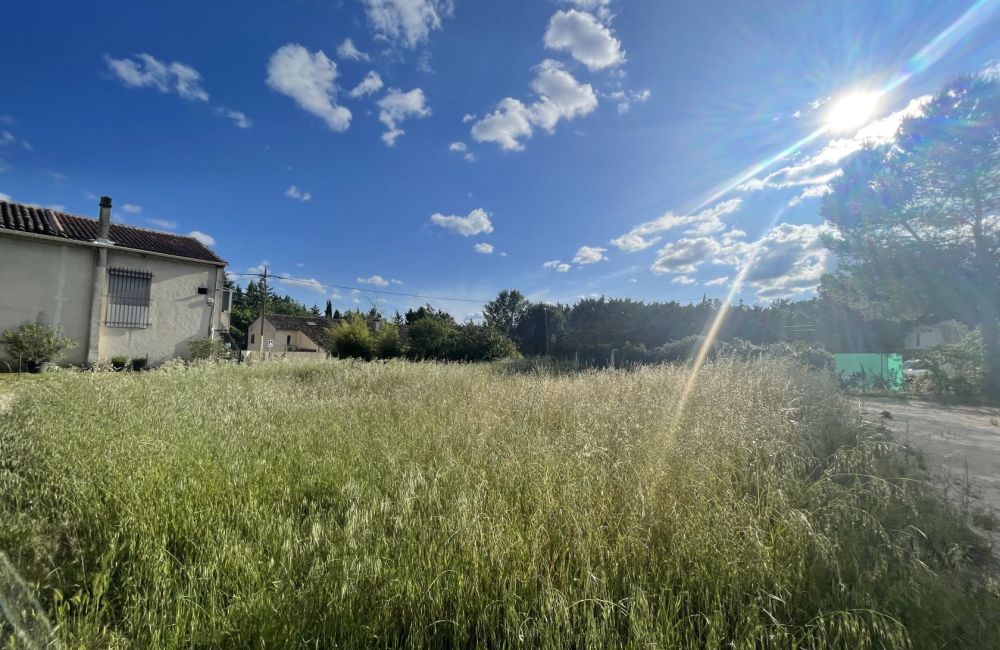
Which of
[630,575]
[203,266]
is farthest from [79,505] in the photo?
[203,266]

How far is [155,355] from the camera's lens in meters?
14.6

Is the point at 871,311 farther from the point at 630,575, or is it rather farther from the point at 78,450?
the point at 78,450

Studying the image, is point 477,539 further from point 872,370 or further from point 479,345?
point 872,370

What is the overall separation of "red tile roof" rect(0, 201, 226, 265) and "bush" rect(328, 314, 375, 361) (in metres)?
9.41

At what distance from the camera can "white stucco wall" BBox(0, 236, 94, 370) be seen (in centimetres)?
1193

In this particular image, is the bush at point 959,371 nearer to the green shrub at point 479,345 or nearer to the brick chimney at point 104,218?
the green shrub at point 479,345

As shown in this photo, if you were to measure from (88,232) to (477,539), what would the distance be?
787 inches

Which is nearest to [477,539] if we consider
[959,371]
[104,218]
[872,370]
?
[959,371]

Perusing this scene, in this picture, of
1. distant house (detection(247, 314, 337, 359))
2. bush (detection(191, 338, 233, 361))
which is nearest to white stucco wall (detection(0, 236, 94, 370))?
bush (detection(191, 338, 233, 361))

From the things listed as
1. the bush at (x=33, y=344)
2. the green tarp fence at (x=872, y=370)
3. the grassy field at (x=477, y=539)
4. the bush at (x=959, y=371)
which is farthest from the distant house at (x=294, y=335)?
the bush at (x=959, y=371)

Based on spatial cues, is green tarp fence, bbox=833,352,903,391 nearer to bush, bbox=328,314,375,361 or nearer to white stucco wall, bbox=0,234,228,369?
bush, bbox=328,314,375,361

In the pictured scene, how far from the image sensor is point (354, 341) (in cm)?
2459

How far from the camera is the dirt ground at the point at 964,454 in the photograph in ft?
10.3

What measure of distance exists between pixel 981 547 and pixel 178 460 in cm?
573
